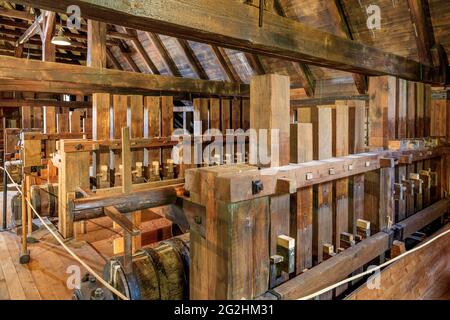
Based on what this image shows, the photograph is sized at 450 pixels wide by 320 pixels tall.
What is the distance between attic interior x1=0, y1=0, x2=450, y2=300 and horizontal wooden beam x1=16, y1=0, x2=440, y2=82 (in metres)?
0.01

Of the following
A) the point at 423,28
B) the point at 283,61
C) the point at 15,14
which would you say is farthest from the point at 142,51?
the point at 423,28

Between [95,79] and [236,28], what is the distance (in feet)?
11.5

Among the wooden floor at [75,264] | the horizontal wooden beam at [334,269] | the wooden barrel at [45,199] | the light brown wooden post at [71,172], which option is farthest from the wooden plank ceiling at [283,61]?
the wooden barrel at [45,199]

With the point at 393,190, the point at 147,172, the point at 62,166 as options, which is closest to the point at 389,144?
the point at 393,190

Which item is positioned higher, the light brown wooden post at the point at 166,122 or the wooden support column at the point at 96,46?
the wooden support column at the point at 96,46

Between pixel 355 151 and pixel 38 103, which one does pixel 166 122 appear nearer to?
pixel 355 151

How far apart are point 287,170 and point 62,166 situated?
3.04 m

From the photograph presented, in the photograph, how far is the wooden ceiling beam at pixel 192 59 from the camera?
7.34m

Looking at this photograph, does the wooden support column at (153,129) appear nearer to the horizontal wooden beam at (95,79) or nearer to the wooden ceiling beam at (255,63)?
the horizontal wooden beam at (95,79)

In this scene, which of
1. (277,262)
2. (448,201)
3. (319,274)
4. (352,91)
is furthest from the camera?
(352,91)

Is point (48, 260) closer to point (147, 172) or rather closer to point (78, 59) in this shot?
point (147, 172)

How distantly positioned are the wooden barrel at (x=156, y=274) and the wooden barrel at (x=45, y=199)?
3057mm

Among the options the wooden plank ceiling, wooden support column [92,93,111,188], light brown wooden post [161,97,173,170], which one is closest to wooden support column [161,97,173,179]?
light brown wooden post [161,97,173,170]

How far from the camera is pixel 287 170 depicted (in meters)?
1.67
